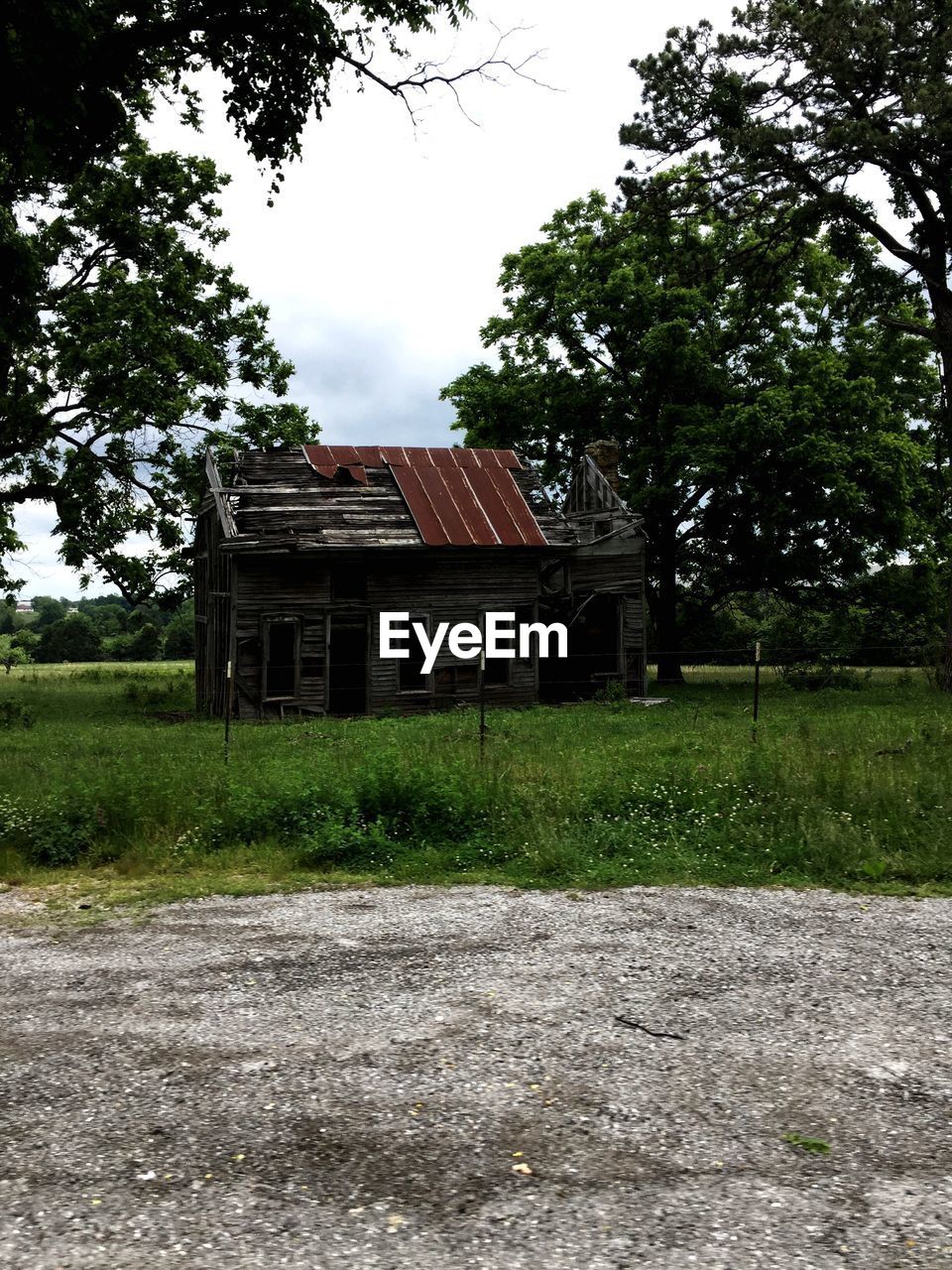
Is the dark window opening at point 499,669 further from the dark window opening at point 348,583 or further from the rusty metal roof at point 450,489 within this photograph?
the dark window opening at point 348,583

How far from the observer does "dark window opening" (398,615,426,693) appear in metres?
26.4

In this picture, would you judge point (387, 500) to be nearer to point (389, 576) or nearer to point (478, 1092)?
point (389, 576)

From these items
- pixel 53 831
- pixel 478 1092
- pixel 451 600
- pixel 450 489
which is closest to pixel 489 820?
pixel 53 831

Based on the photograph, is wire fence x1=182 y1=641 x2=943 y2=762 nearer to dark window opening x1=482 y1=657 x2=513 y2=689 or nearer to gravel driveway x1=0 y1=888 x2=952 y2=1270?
dark window opening x1=482 y1=657 x2=513 y2=689

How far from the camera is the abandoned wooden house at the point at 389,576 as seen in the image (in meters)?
25.1

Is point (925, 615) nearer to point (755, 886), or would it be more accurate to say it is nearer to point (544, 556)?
point (544, 556)

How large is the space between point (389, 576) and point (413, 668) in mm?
2427

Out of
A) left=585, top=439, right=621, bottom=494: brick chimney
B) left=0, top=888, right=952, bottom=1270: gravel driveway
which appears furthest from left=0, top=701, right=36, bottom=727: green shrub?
left=585, top=439, right=621, bottom=494: brick chimney

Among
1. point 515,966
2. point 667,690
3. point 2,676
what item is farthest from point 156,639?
point 515,966

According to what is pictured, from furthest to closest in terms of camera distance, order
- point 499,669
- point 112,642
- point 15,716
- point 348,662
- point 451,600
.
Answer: point 112,642 < point 499,669 < point 451,600 < point 348,662 < point 15,716

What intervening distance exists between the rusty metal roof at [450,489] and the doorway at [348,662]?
2.80 m

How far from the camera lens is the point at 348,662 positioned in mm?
26125

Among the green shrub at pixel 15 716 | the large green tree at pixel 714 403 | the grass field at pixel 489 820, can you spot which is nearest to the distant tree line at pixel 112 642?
the large green tree at pixel 714 403

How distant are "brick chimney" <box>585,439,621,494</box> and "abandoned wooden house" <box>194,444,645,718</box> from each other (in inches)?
75.9
